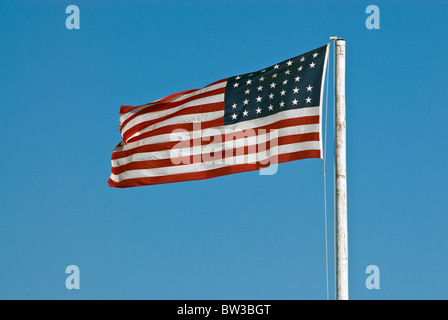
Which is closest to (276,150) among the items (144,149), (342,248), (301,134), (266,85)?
(301,134)

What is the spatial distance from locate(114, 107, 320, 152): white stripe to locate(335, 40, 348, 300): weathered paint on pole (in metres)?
1.35

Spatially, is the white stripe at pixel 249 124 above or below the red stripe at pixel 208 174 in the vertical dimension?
above

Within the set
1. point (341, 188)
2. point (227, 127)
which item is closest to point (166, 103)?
point (227, 127)

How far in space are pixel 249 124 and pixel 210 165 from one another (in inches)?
68.9

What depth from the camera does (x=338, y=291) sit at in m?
18.5

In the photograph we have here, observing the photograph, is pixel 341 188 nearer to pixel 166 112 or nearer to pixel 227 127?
pixel 227 127

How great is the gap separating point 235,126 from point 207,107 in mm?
1388

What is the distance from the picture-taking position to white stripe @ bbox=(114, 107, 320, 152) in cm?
2092

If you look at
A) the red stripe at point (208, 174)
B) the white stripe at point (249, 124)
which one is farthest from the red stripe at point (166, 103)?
the red stripe at point (208, 174)

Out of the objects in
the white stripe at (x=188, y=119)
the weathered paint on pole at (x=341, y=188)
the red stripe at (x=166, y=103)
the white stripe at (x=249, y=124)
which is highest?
the red stripe at (x=166, y=103)

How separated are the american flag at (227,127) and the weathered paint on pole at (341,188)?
110 centimetres

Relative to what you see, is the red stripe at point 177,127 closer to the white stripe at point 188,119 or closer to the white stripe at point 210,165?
the white stripe at point 188,119

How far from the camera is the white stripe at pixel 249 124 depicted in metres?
20.9

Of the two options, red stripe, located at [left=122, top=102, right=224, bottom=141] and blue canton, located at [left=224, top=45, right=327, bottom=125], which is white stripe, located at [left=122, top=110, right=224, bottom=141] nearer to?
red stripe, located at [left=122, top=102, right=224, bottom=141]
